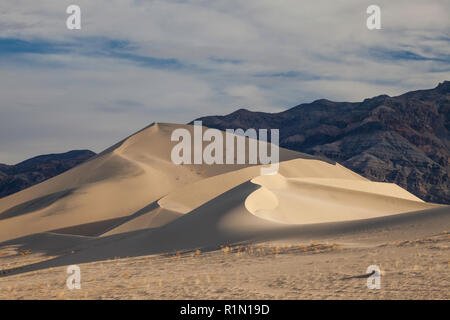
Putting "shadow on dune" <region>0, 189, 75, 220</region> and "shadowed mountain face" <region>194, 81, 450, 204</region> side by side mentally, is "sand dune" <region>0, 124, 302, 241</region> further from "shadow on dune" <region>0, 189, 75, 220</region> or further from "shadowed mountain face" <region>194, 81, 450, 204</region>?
"shadowed mountain face" <region>194, 81, 450, 204</region>

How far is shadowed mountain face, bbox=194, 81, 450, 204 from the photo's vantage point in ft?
295

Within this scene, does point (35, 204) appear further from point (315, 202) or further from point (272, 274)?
point (272, 274)

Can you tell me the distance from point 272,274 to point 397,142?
92238 millimetres

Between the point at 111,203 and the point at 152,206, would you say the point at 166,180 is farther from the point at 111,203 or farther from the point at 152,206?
the point at 152,206

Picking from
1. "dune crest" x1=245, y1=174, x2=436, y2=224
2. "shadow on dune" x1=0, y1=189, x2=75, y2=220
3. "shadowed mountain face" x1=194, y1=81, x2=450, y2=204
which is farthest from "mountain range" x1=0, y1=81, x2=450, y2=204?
"shadow on dune" x1=0, y1=189, x2=75, y2=220

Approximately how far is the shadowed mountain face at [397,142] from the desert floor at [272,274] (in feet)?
250

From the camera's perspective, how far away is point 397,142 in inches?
3851

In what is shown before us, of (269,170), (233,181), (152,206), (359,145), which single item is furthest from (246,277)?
(359,145)

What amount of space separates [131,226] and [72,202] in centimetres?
1435

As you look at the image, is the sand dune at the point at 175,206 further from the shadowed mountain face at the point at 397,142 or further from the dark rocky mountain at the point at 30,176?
the dark rocky mountain at the point at 30,176

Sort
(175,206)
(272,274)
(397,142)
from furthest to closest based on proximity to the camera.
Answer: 1. (397,142)
2. (175,206)
3. (272,274)

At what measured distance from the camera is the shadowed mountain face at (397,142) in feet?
295

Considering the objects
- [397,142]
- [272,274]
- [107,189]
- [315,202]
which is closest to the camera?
[272,274]

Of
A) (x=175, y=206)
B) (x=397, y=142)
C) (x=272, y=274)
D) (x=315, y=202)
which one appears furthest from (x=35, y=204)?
(x=397, y=142)
